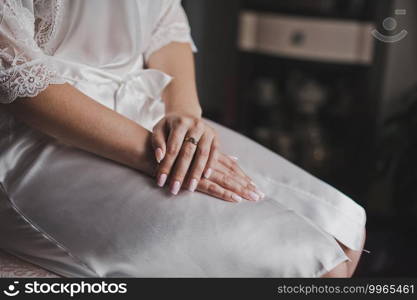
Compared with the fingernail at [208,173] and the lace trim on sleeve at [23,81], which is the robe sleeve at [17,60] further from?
the fingernail at [208,173]

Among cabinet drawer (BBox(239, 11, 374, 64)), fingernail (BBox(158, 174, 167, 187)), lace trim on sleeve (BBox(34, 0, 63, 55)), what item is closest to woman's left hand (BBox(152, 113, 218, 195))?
fingernail (BBox(158, 174, 167, 187))

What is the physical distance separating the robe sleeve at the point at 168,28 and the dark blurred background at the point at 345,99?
1.00 m

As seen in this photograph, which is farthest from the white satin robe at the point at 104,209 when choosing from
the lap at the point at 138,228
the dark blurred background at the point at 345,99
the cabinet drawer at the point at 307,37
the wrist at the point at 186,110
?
the cabinet drawer at the point at 307,37

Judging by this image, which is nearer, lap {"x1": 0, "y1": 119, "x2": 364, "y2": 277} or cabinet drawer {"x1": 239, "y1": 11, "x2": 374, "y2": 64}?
lap {"x1": 0, "y1": 119, "x2": 364, "y2": 277}

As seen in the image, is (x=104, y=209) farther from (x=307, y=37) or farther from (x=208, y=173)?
(x=307, y=37)

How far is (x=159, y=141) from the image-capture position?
0.87 m

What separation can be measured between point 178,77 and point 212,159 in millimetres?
301

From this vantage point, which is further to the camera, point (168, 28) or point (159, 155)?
point (168, 28)

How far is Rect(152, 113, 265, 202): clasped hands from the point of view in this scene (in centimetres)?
85

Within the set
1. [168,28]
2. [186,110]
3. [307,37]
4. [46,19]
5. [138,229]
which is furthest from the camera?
[307,37]

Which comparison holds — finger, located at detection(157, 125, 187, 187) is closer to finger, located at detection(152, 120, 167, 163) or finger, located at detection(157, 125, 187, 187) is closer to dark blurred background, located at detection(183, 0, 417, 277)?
finger, located at detection(152, 120, 167, 163)

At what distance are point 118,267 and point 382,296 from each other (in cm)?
42

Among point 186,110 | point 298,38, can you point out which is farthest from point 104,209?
point 298,38

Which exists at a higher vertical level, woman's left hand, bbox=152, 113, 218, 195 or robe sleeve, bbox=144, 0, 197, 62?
robe sleeve, bbox=144, 0, 197, 62
